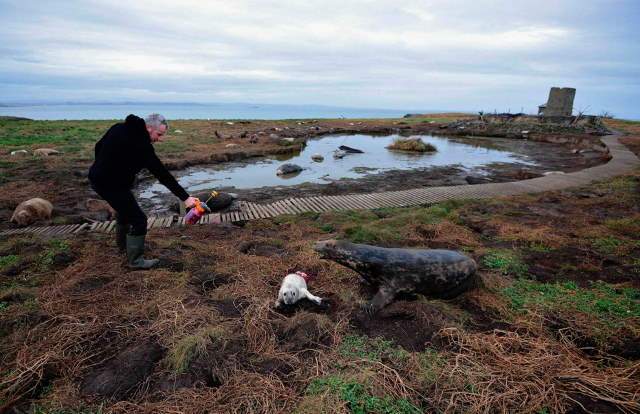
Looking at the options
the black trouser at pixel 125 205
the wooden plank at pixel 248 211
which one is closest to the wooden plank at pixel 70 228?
the black trouser at pixel 125 205

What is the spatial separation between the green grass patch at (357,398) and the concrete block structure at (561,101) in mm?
41265

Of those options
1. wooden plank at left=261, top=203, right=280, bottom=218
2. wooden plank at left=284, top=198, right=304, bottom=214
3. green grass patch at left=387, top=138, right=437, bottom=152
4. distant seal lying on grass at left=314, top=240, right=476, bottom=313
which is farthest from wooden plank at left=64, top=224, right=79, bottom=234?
green grass patch at left=387, top=138, right=437, bottom=152

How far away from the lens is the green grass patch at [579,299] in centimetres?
363

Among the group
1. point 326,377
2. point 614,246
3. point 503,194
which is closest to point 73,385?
point 326,377

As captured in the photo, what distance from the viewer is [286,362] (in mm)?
2957

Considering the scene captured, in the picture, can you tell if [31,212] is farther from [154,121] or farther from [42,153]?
[42,153]

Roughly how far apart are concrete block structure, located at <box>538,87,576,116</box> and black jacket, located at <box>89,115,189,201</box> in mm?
41227

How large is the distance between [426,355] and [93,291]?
160 inches

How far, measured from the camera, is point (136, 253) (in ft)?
15.2

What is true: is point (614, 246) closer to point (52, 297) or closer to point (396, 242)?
point (396, 242)

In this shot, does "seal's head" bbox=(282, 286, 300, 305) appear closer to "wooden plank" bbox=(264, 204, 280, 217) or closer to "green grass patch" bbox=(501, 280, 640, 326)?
"green grass patch" bbox=(501, 280, 640, 326)

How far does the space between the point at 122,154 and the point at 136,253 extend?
1469mm

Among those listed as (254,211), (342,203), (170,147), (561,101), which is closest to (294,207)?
(254,211)

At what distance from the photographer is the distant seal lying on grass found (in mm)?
3967
